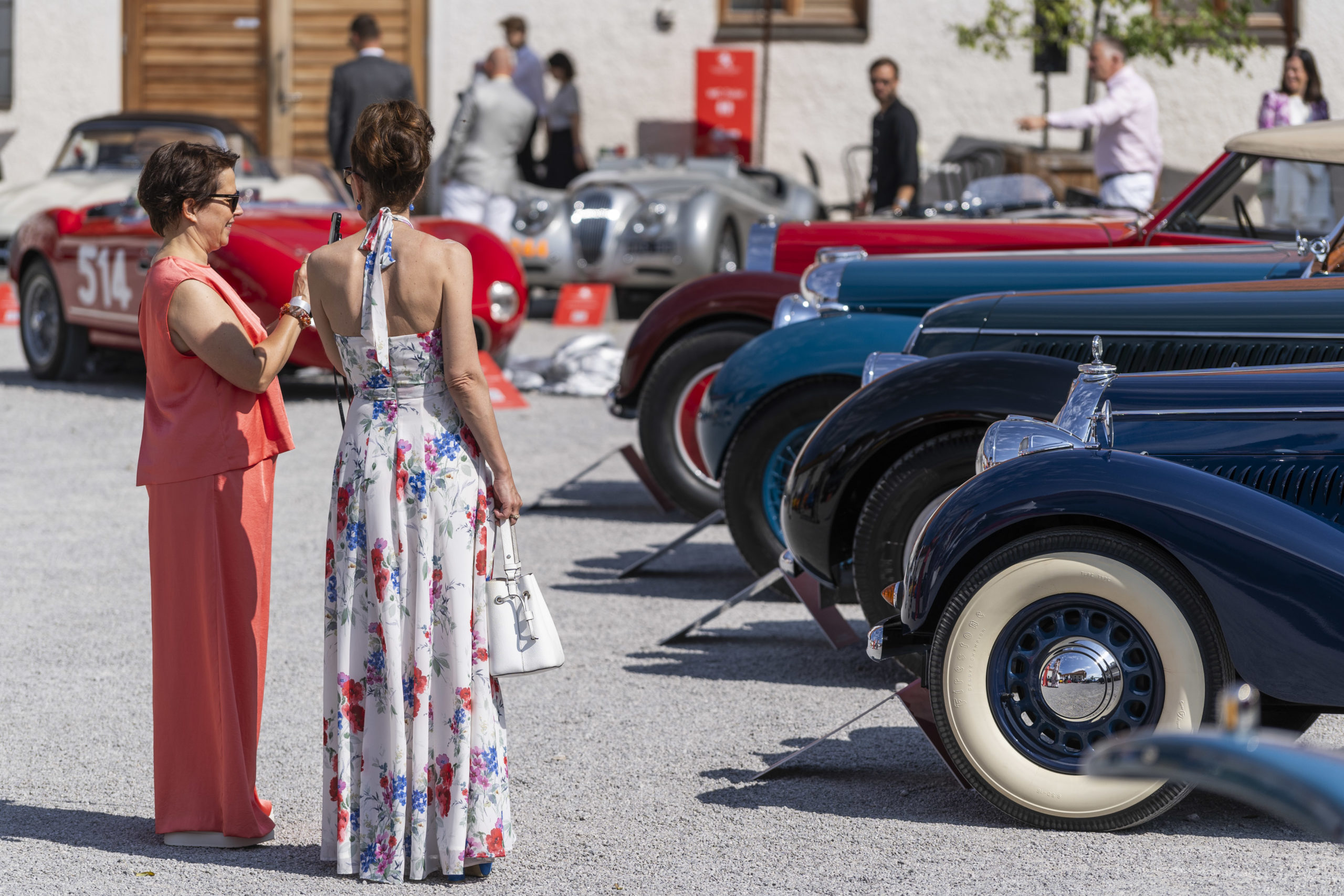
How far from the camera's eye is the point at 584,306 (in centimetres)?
1355

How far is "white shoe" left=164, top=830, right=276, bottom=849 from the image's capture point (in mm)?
3701

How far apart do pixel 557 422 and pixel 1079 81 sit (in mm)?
10936

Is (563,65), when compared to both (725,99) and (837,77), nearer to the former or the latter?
(725,99)

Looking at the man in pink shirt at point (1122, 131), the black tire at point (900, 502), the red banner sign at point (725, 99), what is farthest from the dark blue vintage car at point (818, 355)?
the red banner sign at point (725, 99)

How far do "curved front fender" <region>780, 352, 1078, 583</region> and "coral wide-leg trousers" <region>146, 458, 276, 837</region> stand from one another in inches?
72.7

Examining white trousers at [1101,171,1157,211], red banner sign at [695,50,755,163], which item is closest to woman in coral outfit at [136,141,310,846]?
white trousers at [1101,171,1157,211]

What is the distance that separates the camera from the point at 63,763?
14.0ft

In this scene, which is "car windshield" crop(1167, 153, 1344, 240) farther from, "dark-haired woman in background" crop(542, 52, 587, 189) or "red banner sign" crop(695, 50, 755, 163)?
"red banner sign" crop(695, 50, 755, 163)

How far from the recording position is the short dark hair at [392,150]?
3410 mm

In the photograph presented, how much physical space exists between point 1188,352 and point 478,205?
29.4ft

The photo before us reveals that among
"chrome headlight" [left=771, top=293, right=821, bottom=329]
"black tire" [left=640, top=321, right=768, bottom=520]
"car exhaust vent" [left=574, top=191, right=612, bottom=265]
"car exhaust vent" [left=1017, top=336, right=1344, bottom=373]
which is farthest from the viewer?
"car exhaust vent" [left=574, top=191, right=612, bottom=265]

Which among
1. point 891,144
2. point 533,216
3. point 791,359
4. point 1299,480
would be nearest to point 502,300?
point 891,144

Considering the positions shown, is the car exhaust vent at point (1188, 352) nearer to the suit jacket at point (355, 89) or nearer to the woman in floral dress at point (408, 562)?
the woman in floral dress at point (408, 562)

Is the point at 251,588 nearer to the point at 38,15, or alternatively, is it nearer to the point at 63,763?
the point at 63,763
